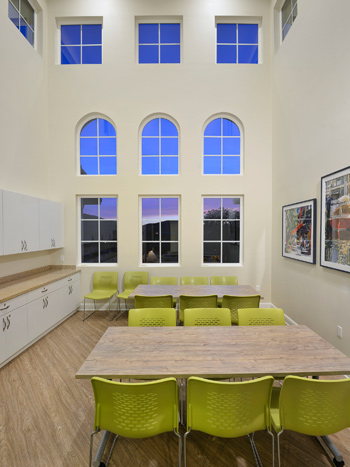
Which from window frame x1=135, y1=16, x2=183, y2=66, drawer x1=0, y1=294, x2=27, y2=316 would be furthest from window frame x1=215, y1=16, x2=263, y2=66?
A: drawer x1=0, y1=294, x2=27, y2=316

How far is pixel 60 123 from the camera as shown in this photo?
5352 millimetres

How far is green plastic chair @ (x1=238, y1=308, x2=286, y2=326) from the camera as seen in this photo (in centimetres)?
263

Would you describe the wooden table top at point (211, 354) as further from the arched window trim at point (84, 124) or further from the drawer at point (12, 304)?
the arched window trim at point (84, 124)

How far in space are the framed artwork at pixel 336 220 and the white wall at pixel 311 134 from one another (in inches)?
5.6

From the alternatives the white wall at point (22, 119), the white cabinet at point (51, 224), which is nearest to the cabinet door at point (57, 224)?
the white cabinet at point (51, 224)

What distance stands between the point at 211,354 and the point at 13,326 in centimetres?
293

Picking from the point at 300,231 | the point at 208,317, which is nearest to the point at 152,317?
the point at 208,317

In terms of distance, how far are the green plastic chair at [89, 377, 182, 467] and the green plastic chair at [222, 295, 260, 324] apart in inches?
79.0

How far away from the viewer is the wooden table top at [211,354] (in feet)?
5.37

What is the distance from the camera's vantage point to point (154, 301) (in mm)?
3410

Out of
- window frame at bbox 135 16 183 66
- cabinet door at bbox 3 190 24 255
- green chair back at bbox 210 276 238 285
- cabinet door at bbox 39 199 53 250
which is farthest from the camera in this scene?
window frame at bbox 135 16 183 66

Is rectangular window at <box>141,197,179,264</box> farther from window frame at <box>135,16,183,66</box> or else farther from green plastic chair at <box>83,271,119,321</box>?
window frame at <box>135,16,183,66</box>

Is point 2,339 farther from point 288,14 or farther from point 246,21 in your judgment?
point 246,21

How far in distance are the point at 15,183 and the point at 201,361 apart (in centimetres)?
442
